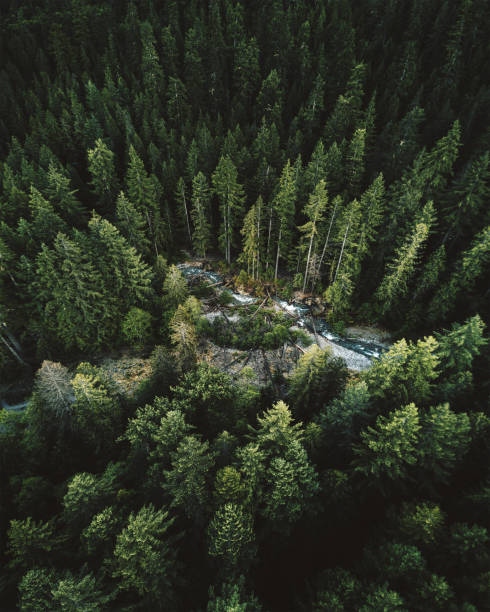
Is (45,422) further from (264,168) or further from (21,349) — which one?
(264,168)

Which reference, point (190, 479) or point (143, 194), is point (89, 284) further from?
point (190, 479)

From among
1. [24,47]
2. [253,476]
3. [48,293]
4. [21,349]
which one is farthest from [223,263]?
[24,47]

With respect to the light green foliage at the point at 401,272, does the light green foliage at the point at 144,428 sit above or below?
below

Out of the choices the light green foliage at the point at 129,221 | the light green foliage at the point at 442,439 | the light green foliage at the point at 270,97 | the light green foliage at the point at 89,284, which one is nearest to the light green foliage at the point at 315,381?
the light green foliage at the point at 442,439

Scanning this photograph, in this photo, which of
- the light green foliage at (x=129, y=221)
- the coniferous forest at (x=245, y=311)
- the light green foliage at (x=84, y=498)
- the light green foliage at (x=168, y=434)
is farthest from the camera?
the light green foliage at (x=129, y=221)

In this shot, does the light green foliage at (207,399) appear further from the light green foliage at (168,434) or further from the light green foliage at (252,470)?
the light green foliage at (252,470)

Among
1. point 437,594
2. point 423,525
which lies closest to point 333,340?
point 423,525
